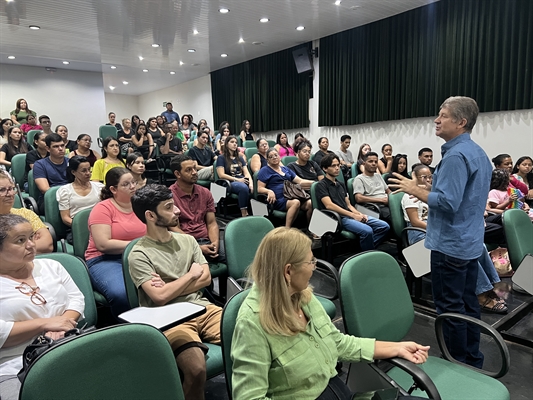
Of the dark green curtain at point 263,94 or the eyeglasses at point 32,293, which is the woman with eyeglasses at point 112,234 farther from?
the dark green curtain at point 263,94

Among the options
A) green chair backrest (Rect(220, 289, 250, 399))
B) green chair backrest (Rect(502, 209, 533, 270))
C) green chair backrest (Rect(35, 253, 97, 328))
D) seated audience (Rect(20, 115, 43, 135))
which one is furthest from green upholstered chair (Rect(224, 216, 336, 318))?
seated audience (Rect(20, 115, 43, 135))

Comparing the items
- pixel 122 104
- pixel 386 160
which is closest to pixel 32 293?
pixel 386 160

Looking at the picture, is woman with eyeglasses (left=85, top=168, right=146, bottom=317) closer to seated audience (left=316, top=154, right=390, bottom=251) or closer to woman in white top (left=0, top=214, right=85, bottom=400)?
woman in white top (left=0, top=214, right=85, bottom=400)

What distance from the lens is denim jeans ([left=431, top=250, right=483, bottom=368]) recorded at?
1857 millimetres

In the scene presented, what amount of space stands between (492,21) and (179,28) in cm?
511

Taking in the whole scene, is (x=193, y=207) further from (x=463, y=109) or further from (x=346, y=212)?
(x=463, y=109)

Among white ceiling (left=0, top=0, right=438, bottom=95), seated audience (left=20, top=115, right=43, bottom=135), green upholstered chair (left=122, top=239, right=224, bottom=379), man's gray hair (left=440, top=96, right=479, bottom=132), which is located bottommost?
green upholstered chair (left=122, top=239, right=224, bottom=379)

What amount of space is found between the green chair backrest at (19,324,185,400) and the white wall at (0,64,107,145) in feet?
39.0

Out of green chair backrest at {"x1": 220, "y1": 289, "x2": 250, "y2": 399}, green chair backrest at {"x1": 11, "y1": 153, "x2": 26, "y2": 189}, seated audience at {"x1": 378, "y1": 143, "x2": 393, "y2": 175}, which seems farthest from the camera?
seated audience at {"x1": 378, "y1": 143, "x2": 393, "y2": 175}

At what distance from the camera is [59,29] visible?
7.07 metres

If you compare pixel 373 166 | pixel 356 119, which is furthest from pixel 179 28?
pixel 373 166

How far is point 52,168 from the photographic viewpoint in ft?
12.1

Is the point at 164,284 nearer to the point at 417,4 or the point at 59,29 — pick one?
the point at 417,4

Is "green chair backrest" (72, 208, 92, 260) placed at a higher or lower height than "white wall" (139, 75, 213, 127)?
lower
